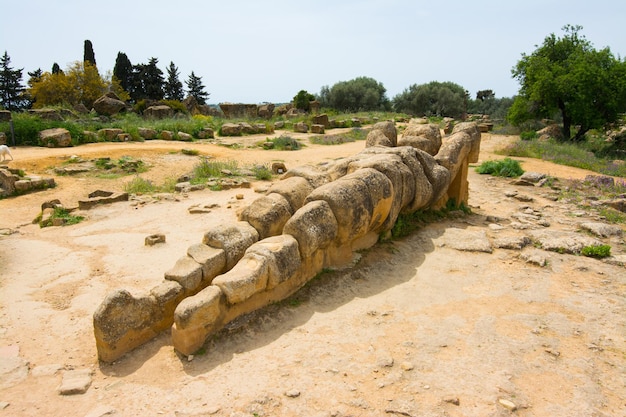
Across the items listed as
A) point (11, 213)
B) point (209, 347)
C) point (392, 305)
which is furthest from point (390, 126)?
point (11, 213)

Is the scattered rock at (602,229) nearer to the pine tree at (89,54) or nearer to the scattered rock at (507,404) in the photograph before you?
the scattered rock at (507,404)

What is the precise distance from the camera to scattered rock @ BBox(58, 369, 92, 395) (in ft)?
12.3

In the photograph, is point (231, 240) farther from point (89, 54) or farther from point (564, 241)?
point (89, 54)

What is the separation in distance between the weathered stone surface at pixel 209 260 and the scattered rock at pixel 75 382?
4.81ft

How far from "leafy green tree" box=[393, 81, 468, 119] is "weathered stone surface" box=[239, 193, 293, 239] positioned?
37.1 metres

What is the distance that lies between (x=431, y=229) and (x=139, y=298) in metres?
4.97

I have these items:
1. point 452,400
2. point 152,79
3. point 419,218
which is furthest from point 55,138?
point 152,79

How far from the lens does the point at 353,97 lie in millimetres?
41281

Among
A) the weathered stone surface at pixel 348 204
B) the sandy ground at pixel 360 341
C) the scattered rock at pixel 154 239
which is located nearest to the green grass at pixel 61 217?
the sandy ground at pixel 360 341

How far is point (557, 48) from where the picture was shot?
22891mm

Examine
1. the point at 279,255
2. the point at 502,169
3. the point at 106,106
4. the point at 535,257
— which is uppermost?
the point at 106,106

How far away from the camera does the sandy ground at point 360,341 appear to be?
355cm

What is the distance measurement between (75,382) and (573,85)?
22.6 meters

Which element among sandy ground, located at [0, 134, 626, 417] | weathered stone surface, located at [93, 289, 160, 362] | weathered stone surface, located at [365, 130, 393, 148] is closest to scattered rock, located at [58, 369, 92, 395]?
sandy ground, located at [0, 134, 626, 417]
